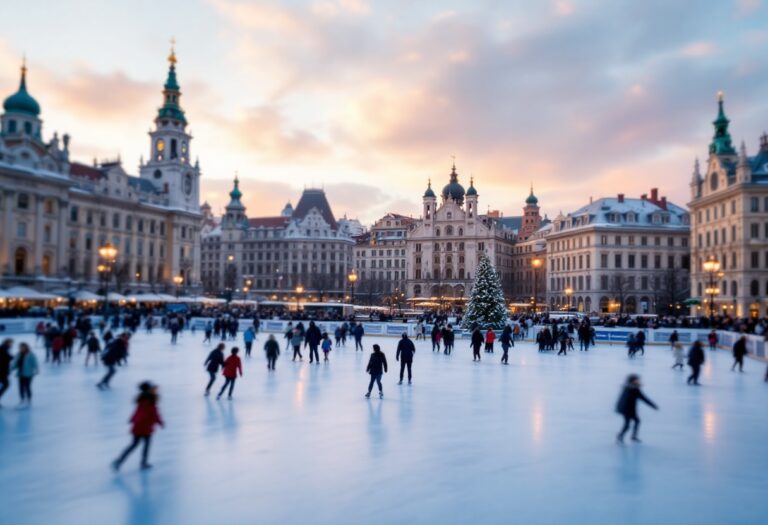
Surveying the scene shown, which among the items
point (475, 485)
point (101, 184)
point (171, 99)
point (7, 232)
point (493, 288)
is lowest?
point (475, 485)

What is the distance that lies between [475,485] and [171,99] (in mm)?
88374

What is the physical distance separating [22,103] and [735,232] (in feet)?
234

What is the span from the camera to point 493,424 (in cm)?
1221

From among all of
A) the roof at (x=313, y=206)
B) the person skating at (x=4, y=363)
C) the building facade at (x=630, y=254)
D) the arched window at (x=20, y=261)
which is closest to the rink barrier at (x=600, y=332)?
the person skating at (x=4, y=363)

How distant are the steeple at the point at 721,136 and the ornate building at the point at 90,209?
64085mm

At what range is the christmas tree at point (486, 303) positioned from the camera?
120 feet

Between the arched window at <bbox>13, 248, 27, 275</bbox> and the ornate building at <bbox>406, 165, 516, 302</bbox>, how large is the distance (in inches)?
2188

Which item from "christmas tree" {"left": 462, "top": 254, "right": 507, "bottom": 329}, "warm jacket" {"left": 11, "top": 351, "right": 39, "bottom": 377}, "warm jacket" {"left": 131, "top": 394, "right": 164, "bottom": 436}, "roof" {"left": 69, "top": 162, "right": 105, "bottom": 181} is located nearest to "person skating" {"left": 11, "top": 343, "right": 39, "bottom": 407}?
"warm jacket" {"left": 11, "top": 351, "right": 39, "bottom": 377}

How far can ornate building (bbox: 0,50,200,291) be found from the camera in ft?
196

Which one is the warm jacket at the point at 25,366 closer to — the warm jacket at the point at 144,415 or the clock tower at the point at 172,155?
the warm jacket at the point at 144,415

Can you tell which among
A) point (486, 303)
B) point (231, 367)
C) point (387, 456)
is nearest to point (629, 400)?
point (387, 456)

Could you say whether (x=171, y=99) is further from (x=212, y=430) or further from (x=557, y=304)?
(x=212, y=430)

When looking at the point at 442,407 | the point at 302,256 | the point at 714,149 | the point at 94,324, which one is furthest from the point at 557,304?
the point at 442,407

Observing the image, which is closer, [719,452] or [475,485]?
[475,485]
